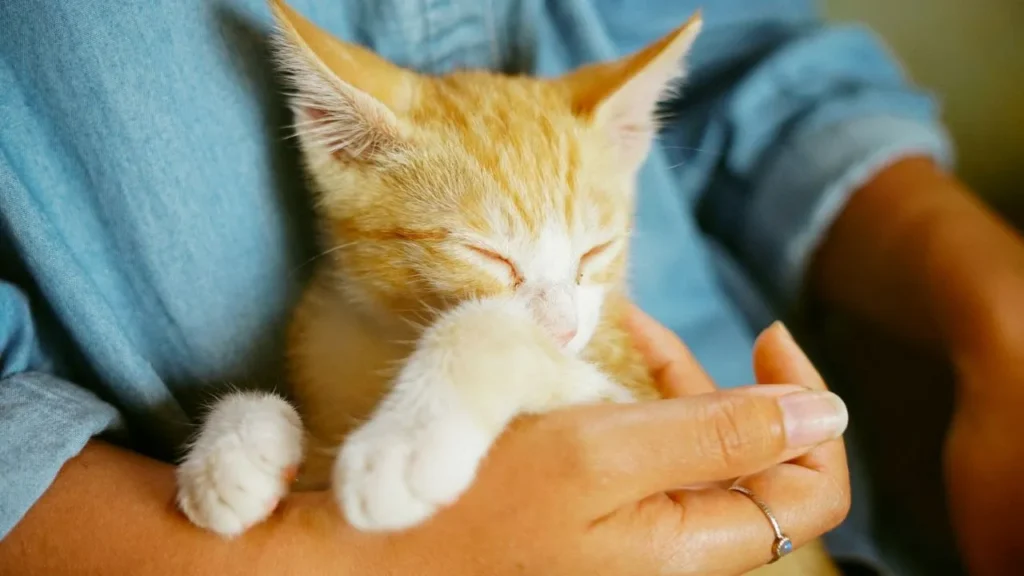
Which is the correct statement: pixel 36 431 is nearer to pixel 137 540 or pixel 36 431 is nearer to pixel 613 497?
pixel 137 540

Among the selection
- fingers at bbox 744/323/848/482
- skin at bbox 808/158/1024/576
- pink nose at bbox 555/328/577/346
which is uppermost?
pink nose at bbox 555/328/577/346

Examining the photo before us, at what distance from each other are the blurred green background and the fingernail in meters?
1.24

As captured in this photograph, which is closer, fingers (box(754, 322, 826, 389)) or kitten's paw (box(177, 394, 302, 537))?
kitten's paw (box(177, 394, 302, 537))

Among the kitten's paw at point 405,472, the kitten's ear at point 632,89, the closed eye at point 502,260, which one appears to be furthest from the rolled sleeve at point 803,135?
the kitten's paw at point 405,472

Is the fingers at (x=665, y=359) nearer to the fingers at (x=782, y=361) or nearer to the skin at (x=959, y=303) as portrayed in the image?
the fingers at (x=782, y=361)

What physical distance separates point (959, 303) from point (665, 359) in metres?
0.45

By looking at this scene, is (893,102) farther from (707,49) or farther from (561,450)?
(561,450)

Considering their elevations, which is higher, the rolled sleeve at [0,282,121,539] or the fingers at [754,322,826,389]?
the rolled sleeve at [0,282,121,539]

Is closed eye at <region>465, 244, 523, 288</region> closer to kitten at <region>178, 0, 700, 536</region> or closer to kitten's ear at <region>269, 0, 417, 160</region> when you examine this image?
kitten at <region>178, 0, 700, 536</region>

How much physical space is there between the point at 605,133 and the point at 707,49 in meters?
0.51

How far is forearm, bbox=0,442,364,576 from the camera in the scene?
65cm

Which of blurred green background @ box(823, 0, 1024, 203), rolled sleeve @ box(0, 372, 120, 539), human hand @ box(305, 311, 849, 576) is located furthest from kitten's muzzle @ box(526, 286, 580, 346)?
blurred green background @ box(823, 0, 1024, 203)

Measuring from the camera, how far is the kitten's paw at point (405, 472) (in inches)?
22.6

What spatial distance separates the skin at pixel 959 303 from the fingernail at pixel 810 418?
374mm
